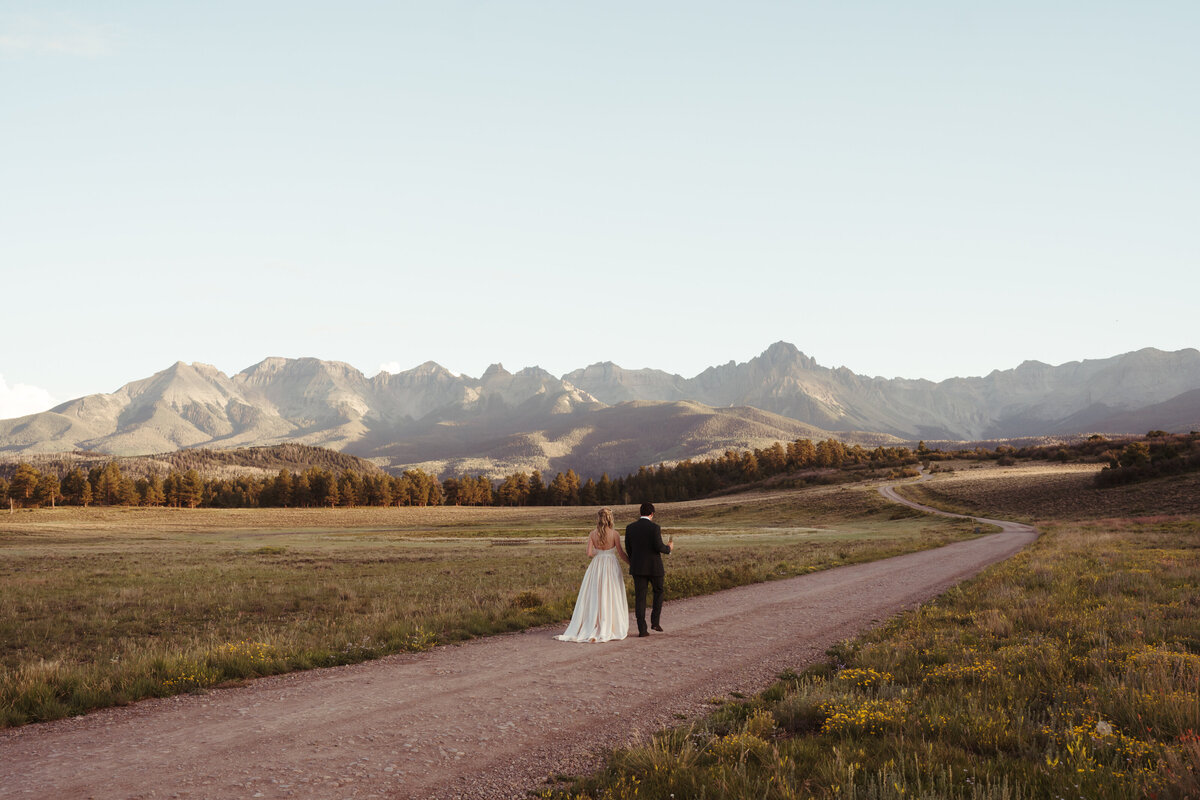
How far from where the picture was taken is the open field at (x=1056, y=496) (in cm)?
7288

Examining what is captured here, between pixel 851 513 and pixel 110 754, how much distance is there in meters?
96.8

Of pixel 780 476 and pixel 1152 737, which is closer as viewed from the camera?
pixel 1152 737

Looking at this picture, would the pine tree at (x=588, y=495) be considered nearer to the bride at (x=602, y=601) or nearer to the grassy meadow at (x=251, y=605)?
the grassy meadow at (x=251, y=605)

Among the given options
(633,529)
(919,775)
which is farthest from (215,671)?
→ (919,775)

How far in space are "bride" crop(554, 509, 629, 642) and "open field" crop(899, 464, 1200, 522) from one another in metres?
73.0

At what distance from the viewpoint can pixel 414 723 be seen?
9133 mm

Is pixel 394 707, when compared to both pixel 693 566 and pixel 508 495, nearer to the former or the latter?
pixel 693 566

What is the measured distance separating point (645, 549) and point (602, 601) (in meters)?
1.76

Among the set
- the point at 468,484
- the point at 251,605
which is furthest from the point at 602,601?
the point at 468,484

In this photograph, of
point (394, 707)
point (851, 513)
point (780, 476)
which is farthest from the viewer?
point (780, 476)

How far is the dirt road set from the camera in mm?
7223

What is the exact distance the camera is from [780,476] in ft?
553

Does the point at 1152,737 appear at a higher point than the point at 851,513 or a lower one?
higher

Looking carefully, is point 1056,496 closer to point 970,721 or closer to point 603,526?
point 603,526
